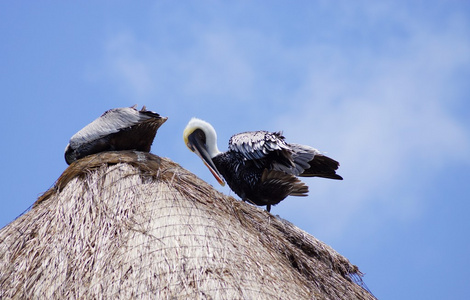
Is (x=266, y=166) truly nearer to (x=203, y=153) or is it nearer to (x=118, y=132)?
(x=203, y=153)

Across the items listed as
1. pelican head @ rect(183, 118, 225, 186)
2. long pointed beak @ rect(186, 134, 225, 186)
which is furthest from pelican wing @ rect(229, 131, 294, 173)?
pelican head @ rect(183, 118, 225, 186)

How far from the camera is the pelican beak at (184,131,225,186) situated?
22.8 ft

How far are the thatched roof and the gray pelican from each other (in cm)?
66

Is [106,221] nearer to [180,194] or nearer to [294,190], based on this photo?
[180,194]

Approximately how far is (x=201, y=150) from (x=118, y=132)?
145 centimetres

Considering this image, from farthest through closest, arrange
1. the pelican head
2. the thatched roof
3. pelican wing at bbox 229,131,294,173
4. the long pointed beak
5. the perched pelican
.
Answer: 1. the pelican head
2. the long pointed beak
3. pelican wing at bbox 229,131,294,173
4. the perched pelican
5. the thatched roof

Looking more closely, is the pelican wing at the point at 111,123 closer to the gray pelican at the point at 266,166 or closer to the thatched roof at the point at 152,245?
the thatched roof at the point at 152,245

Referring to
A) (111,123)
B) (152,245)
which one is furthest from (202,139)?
(152,245)

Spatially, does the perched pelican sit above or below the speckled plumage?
below

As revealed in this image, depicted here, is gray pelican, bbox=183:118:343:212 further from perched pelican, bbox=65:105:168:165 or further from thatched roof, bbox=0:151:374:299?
perched pelican, bbox=65:105:168:165

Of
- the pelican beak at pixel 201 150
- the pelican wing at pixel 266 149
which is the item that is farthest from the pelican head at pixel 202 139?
the pelican wing at pixel 266 149

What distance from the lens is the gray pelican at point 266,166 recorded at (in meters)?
6.28

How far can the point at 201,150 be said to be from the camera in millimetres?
7270

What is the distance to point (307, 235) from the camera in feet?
19.0
